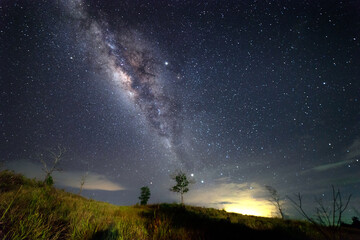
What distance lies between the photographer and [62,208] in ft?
17.7

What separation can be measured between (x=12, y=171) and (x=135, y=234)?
53.2ft

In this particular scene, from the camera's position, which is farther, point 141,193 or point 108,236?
point 141,193

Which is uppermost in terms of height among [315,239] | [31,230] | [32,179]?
[32,179]

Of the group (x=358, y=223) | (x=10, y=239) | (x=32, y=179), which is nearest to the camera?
(x=10, y=239)

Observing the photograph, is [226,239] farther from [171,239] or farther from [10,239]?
[10,239]

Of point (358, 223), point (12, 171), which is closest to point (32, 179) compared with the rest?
point (12, 171)

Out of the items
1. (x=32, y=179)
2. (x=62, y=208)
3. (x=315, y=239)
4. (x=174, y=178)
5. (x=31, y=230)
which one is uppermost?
(x=174, y=178)

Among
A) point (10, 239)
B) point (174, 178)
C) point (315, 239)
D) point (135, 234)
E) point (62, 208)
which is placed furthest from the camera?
point (174, 178)

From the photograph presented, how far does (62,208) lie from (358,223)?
40.8 m

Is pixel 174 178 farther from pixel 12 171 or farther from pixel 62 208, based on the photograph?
pixel 62 208

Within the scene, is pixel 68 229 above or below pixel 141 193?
below

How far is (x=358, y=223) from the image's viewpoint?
24734 millimetres

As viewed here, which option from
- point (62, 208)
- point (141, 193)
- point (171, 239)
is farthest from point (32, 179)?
point (141, 193)

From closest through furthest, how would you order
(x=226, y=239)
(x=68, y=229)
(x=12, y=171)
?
(x=68, y=229), (x=226, y=239), (x=12, y=171)
